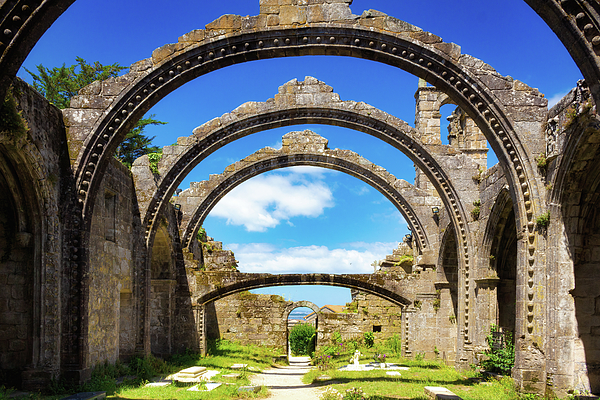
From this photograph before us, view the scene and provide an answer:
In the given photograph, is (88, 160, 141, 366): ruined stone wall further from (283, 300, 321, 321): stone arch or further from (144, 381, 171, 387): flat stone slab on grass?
(283, 300, 321, 321): stone arch

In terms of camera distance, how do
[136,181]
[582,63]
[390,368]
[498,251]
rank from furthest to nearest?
[390,368] → [136,181] → [498,251] → [582,63]

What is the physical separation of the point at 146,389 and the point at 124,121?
4823mm

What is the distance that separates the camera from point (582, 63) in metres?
4.38

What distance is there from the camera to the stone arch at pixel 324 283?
1602 cm

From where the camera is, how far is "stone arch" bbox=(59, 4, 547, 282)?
8039 mm

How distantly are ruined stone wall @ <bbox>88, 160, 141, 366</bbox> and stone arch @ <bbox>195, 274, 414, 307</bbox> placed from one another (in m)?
4.36

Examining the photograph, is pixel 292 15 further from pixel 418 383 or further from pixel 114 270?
pixel 418 383

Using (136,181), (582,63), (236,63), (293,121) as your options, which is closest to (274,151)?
(293,121)

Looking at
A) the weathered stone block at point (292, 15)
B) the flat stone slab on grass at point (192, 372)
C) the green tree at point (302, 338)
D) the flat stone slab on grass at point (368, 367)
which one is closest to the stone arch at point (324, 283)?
the flat stone slab on grass at point (368, 367)

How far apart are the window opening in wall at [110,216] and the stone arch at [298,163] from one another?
596 cm

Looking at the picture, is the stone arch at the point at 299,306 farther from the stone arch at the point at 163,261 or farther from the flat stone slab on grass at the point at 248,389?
the flat stone slab on grass at the point at 248,389

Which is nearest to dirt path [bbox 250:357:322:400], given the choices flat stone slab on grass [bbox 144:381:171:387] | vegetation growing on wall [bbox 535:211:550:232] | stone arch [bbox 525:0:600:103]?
flat stone slab on grass [bbox 144:381:171:387]

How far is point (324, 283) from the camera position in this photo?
1602cm

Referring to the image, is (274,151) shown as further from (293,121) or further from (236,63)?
(236,63)
